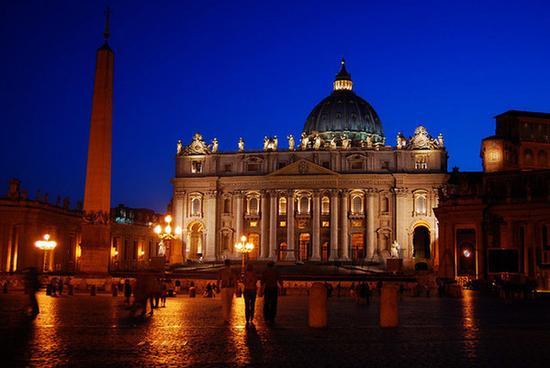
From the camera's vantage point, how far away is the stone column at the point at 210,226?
87.4 m

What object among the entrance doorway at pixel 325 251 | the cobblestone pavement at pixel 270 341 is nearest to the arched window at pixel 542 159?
the entrance doorway at pixel 325 251

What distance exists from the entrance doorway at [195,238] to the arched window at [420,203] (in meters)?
25.5

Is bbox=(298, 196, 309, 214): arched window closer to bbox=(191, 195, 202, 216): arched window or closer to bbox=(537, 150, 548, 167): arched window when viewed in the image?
bbox=(191, 195, 202, 216): arched window

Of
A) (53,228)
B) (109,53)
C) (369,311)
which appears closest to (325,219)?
(53,228)

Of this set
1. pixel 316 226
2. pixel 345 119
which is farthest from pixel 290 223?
pixel 345 119

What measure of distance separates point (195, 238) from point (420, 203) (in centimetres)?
2707

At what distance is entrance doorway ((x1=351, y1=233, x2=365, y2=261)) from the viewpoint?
84562mm

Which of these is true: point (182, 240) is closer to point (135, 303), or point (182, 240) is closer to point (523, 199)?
point (523, 199)

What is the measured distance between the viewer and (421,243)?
85562 millimetres

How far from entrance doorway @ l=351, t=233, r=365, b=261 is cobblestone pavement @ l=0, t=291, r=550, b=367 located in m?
63.5

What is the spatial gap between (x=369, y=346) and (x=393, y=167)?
72408 mm

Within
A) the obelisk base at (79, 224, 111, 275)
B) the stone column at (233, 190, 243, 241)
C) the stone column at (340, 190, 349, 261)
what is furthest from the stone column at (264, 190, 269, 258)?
the obelisk base at (79, 224, 111, 275)

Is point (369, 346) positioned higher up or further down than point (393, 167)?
further down

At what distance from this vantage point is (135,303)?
20.0m
